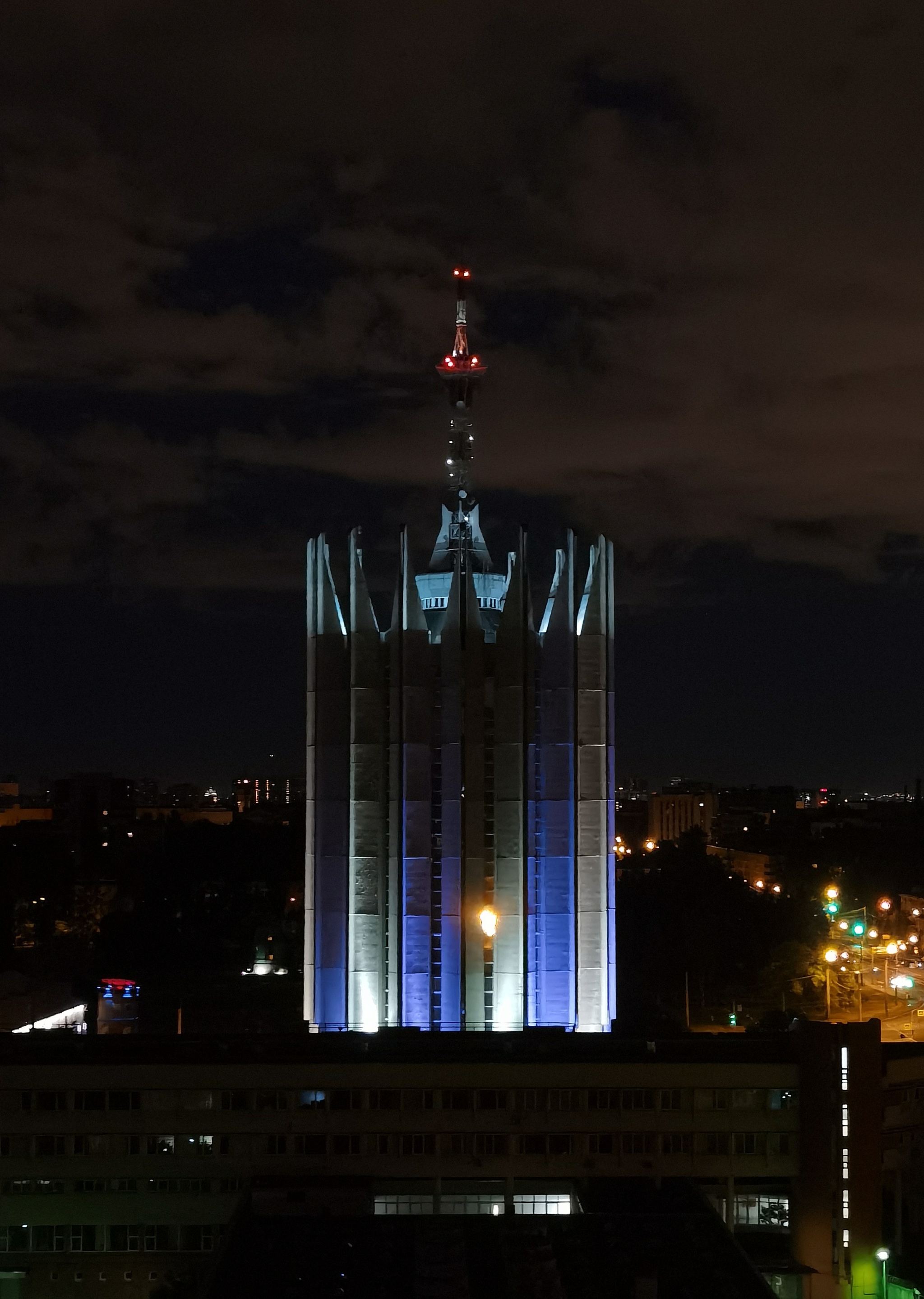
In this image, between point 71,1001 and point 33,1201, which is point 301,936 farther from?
point 33,1201

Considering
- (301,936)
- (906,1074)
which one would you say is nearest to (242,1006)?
(906,1074)

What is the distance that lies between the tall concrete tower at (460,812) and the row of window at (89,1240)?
38.7 ft

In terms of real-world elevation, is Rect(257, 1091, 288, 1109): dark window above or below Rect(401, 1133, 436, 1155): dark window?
above

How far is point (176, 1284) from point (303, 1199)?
4947 mm

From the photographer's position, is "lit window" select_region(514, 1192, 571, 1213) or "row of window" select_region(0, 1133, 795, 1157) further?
"lit window" select_region(514, 1192, 571, 1213)

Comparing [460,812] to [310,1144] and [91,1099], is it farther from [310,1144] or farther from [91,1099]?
[91,1099]

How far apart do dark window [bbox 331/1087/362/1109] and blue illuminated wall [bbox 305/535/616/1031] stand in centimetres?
954

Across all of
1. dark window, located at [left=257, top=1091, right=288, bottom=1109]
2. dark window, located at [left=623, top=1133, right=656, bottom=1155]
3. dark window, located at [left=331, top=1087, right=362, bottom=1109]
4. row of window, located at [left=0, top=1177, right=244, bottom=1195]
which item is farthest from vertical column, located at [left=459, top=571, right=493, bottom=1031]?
row of window, located at [left=0, top=1177, right=244, bottom=1195]

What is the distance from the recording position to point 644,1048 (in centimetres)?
5200

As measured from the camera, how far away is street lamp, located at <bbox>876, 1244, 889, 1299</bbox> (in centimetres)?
4969

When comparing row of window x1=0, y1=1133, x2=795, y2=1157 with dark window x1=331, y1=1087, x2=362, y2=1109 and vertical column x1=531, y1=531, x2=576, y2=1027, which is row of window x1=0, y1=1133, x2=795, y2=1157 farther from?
vertical column x1=531, y1=531, x2=576, y2=1027

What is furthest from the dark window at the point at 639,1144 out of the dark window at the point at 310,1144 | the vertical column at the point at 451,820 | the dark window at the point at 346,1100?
Answer: the vertical column at the point at 451,820

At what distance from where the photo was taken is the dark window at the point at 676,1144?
51.0 metres

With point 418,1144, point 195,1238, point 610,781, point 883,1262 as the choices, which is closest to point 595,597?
point 610,781
